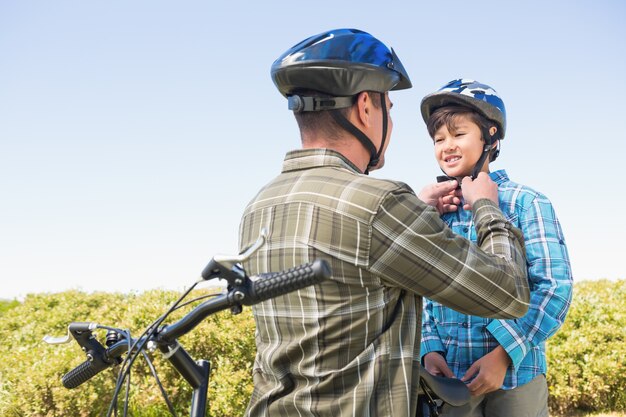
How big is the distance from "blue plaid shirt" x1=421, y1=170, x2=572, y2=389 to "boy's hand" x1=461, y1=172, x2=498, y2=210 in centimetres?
36

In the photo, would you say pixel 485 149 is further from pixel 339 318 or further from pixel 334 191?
pixel 339 318

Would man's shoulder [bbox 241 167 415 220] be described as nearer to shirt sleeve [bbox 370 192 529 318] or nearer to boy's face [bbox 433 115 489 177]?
shirt sleeve [bbox 370 192 529 318]

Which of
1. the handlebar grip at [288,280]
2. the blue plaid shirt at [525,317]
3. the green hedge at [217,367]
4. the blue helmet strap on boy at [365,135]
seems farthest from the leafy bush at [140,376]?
the handlebar grip at [288,280]

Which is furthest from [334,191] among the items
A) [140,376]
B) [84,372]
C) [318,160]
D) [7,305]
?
[7,305]

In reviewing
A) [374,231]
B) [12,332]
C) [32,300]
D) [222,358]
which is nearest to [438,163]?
[374,231]

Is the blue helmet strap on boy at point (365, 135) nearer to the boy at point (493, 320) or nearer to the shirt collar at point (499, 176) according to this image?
the boy at point (493, 320)

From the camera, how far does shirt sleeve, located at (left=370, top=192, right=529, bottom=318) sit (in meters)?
2.01

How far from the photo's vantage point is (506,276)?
2141mm

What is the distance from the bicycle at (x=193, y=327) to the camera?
1596 millimetres

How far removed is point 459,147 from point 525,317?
0.90 meters

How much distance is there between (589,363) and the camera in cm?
749

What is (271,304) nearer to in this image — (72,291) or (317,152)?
(317,152)

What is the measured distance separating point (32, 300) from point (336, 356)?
1060cm

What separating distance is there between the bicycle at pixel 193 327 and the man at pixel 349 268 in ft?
0.87
